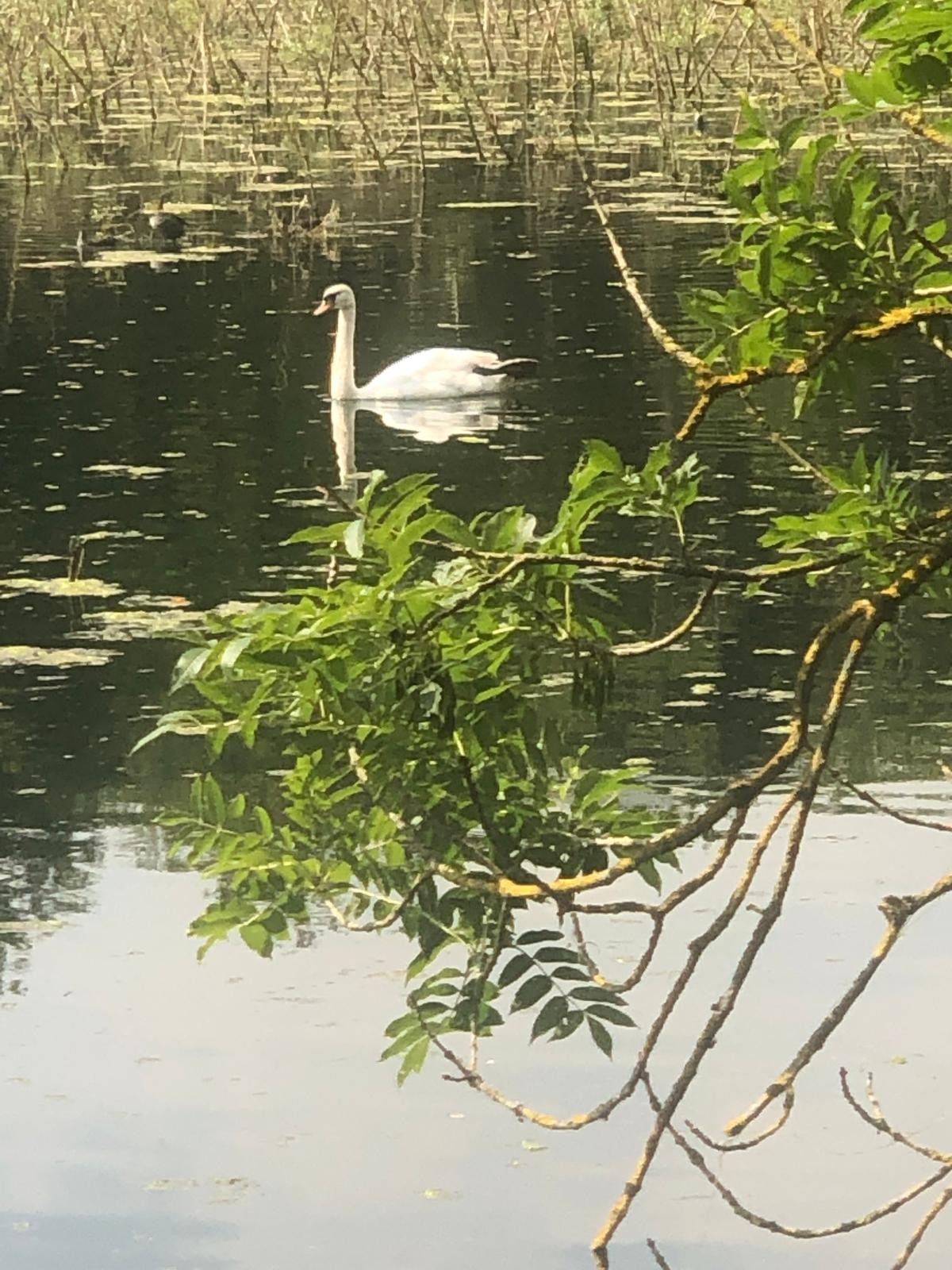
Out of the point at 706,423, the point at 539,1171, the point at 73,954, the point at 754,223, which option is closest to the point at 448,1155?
the point at 539,1171

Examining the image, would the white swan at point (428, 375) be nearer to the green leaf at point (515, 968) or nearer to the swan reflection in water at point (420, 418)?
the swan reflection in water at point (420, 418)

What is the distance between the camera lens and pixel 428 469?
9.88 meters

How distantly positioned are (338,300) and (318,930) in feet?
24.8

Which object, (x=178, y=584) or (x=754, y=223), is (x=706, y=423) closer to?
(x=178, y=584)

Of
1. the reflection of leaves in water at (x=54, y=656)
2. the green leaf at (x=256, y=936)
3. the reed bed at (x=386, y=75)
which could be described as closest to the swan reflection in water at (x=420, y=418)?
the reflection of leaves in water at (x=54, y=656)

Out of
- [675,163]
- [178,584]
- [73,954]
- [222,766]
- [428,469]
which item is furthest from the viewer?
[675,163]

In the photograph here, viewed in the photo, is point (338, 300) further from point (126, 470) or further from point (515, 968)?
point (515, 968)

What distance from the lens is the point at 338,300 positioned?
12547mm

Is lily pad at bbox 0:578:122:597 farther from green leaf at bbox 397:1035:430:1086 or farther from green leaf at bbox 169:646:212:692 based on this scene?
green leaf at bbox 169:646:212:692

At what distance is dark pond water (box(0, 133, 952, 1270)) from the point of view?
4137mm

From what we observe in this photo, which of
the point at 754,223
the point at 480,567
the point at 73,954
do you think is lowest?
the point at 73,954

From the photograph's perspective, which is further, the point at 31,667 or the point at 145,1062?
the point at 31,667

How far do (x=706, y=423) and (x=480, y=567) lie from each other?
7.71 m

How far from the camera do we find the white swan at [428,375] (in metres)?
11.4
